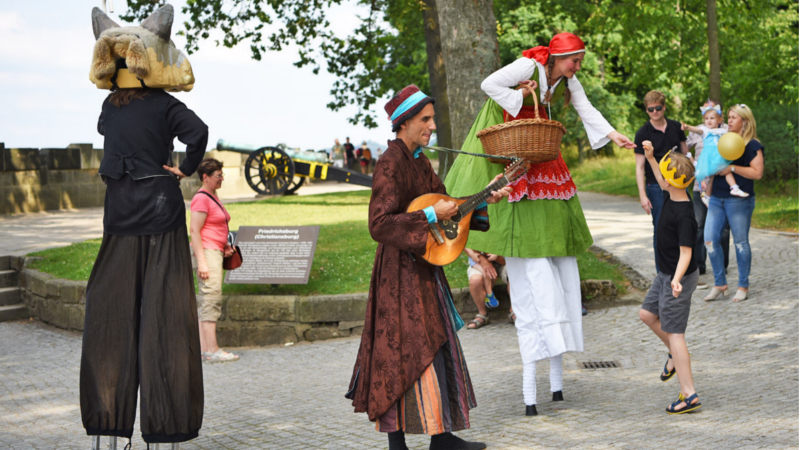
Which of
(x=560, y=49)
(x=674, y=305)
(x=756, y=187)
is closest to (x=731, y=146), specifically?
(x=674, y=305)

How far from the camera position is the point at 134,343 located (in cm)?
414

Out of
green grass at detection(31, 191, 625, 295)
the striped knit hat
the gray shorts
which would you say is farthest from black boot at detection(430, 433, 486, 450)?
green grass at detection(31, 191, 625, 295)

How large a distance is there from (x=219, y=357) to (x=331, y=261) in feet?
8.68

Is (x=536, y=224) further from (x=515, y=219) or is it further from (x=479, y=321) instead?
(x=479, y=321)

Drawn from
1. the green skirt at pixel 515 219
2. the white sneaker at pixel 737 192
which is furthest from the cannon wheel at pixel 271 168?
the green skirt at pixel 515 219

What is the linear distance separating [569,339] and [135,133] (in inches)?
113

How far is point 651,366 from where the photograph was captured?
19.5ft

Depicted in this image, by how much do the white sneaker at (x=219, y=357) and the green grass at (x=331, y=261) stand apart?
45.3 inches

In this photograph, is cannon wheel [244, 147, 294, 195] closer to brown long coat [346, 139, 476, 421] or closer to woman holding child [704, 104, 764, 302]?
woman holding child [704, 104, 764, 302]

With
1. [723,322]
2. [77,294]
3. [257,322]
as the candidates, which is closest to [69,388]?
[257,322]

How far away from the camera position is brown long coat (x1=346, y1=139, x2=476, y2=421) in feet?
12.7

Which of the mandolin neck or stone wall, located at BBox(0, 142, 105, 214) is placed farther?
stone wall, located at BBox(0, 142, 105, 214)

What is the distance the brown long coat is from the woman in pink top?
3.40 meters

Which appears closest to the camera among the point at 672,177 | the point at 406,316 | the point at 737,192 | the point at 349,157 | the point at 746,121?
the point at 406,316
